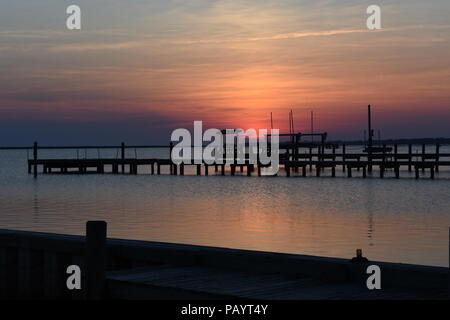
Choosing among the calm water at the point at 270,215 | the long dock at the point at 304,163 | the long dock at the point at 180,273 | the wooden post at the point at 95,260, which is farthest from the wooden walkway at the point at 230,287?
the long dock at the point at 304,163

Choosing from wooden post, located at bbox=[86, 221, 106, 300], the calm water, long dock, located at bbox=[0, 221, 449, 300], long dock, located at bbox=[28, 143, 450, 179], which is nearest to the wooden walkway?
long dock, located at bbox=[0, 221, 449, 300]

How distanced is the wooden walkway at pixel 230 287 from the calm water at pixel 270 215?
934 centimetres

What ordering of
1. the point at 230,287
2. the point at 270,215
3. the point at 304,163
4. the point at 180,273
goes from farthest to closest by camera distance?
the point at 304,163
the point at 270,215
the point at 180,273
the point at 230,287

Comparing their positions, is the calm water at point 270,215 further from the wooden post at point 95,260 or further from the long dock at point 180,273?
the wooden post at point 95,260

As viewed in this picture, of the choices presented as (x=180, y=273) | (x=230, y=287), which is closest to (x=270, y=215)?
(x=180, y=273)

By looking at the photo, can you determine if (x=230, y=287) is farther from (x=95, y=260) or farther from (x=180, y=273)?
(x=95, y=260)

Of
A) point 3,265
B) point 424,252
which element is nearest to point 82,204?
point 424,252

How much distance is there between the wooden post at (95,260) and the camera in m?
10.1

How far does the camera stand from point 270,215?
110 ft

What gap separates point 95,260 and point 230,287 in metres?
1.97

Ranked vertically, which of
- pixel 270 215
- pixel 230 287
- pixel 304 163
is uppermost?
pixel 230 287

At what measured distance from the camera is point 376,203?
39.6m

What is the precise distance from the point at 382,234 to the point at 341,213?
8.80 m
